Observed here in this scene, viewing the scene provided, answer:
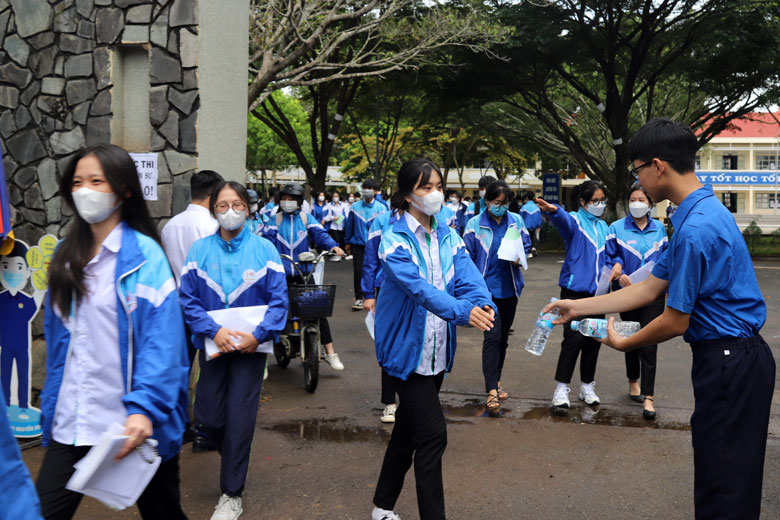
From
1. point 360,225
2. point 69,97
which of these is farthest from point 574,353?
point 360,225

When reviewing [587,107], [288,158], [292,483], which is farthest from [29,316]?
[288,158]

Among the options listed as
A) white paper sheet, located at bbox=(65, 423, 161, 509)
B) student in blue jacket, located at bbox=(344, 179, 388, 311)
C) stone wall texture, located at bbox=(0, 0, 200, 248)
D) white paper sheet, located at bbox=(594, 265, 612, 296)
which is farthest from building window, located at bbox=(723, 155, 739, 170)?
white paper sheet, located at bbox=(65, 423, 161, 509)

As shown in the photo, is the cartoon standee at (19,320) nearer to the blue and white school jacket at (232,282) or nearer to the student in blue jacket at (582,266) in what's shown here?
the blue and white school jacket at (232,282)

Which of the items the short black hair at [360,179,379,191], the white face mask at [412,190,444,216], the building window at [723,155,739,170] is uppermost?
the building window at [723,155,739,170]

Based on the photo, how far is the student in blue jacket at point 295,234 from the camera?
8148 mm

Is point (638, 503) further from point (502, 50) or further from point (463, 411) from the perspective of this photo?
point (502, 50)

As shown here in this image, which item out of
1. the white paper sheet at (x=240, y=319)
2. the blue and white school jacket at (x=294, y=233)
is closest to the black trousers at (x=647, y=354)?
the blue and white school jacket at (x=294, y=233)

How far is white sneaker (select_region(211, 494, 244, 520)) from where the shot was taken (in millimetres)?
4350

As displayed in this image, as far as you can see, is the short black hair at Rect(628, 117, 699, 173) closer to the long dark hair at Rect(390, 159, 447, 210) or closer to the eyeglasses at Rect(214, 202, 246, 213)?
the long dark hair at Rect(390, 159, 447, 210)

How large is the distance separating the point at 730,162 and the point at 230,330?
75163 mm

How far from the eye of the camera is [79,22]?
246 inches

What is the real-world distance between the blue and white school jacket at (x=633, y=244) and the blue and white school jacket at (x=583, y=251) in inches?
3.5

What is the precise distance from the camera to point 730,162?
7156 centimetres

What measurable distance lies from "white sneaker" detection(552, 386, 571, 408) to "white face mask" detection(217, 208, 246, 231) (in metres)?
3.53
